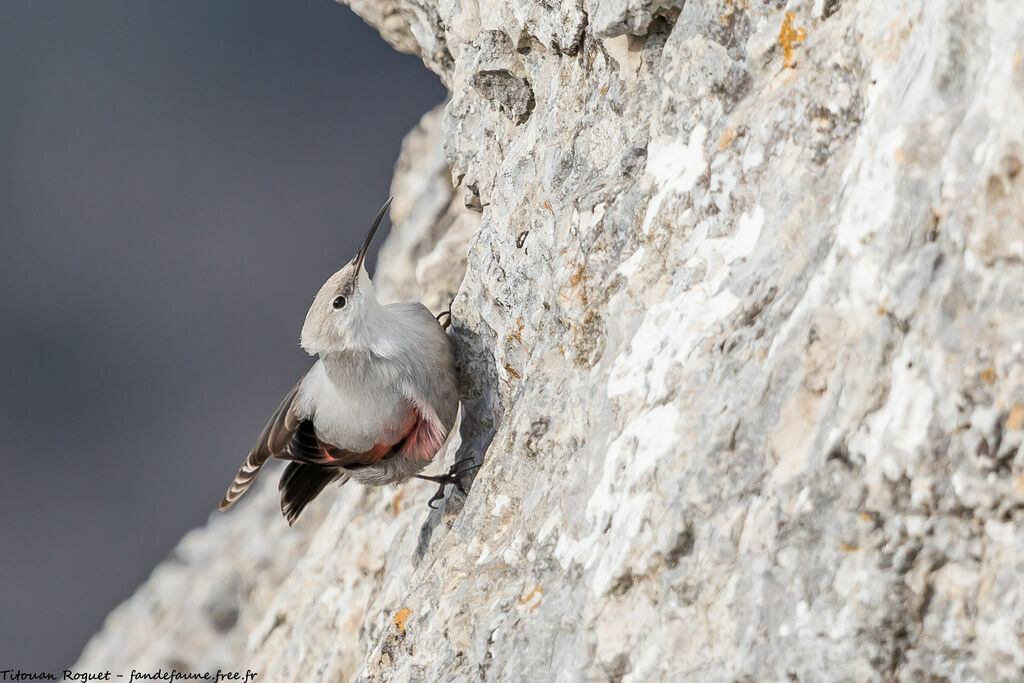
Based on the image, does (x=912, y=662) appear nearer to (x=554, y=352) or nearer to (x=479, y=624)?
(x=479, y=624)

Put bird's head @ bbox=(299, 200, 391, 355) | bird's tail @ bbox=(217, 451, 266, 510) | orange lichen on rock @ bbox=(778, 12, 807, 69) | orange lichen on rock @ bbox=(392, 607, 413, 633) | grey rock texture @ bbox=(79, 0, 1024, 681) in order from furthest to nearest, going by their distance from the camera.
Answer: bird's tail @ bbox=(217, 451, 266, 510) < bird's head @ bbox=(299, 200, 391, 355) < orange lichen on rock @ bbox=(392, 607, 413, 633) < orange lichen on rock @ bbox=(778, 12, 807, 69) < grey rock texture @ bbox=(79, 0, 1024, 681)

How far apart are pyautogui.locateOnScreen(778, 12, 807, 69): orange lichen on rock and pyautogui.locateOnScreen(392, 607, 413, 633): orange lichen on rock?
1335mm

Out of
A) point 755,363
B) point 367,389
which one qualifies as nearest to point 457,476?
point 367,389

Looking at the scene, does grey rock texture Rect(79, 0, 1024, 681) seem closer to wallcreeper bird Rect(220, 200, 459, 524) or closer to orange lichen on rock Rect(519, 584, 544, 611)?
orange lichen on rock Rect(519, 584, 544, 611)

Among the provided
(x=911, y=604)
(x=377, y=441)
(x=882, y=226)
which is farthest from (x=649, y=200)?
(x=377, y=441)

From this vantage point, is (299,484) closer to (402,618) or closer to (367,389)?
(367,389)

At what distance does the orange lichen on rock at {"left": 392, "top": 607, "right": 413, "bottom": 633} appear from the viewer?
1.81 metres

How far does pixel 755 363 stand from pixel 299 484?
6.44 ft

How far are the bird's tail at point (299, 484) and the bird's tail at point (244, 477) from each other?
0.33 feet

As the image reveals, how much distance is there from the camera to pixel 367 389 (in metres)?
2.40

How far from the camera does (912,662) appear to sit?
97 cm

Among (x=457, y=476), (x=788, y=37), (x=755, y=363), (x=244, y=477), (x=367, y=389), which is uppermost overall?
(x=788, y=37)

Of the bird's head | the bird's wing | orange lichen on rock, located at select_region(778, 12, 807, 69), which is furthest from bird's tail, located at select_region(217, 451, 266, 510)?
orange lichen on rock, located at select_region(778, 12, 807, 69)

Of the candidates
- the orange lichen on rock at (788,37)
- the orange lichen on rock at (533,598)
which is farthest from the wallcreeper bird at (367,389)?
the orange lichen on rock at (788,37)
